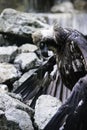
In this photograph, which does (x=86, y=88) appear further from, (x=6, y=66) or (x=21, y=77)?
(x=6, y=66)

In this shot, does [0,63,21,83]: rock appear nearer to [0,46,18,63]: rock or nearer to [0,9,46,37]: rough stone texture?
[0,46,18,63]: rock

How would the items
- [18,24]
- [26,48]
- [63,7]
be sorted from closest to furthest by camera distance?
1. [26,48]
2. [18,24]
3. [63,7]

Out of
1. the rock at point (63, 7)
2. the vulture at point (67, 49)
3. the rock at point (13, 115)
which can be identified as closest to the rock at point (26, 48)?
the vulture at point (67, 49)

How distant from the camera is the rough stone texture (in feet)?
15.8

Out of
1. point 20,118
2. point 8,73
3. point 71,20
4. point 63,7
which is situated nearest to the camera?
point 20,118

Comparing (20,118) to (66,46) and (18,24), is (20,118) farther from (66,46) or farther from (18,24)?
(18,24)

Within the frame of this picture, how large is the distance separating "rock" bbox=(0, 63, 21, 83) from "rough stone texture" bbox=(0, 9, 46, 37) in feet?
3.22

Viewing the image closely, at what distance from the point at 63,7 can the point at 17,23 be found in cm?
430

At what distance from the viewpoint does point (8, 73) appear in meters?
3.69

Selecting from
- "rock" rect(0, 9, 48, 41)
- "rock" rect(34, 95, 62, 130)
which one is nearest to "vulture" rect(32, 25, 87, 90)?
"rock" rect(34, 95, 62, 130)

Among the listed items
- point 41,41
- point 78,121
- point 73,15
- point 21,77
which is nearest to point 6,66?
point 21,77

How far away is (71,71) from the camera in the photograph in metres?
2.62

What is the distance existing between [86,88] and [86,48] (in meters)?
0.40

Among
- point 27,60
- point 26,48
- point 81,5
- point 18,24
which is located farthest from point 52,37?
point 81,5
